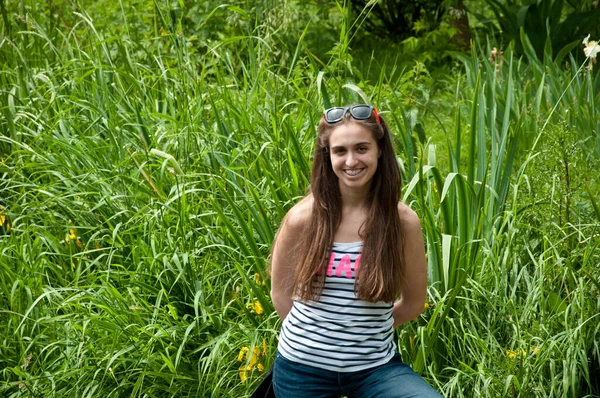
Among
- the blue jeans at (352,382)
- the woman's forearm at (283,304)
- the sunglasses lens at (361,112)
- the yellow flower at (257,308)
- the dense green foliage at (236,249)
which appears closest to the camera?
the blue jeans at (352,382)

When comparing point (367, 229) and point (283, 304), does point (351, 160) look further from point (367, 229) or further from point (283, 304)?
point (283, 304)

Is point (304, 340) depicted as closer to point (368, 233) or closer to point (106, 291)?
point (368, 233)

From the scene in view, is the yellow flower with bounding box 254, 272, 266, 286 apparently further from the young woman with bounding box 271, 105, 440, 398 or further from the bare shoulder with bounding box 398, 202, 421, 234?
the bare shoulder with bounding box 398, 202, 421, 234

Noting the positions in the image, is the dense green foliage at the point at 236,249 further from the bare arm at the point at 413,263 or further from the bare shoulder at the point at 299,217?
the bare shoulder at the point at 299,217

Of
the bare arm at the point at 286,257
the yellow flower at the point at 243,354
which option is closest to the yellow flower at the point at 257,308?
the yellow flower at the point at 243,354

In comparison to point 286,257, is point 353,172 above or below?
above

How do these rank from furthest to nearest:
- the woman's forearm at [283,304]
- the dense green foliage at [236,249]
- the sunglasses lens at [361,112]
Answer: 1. the dense green foliage at [236,249]
2. the woman's forearm at [283,304]
3. the sunglasses lens at [361,112]

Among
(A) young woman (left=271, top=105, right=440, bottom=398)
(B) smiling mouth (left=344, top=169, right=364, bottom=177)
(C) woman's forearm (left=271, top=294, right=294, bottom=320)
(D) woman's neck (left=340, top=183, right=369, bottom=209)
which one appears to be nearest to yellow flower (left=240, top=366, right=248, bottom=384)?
(C) woman's forearm (left=271, top=294, right=294, bottom=320)

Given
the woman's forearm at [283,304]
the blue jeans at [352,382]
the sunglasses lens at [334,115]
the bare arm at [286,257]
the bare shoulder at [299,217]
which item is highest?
the sunglasses lens at [334,115]

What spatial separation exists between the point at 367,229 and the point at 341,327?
27cm

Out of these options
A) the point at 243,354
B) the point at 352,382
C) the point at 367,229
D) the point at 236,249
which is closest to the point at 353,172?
the point at 367,229

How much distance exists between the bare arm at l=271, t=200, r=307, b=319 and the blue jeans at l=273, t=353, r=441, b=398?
24cm

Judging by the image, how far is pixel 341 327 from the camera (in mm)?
2490

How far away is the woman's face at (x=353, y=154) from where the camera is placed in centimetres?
254
